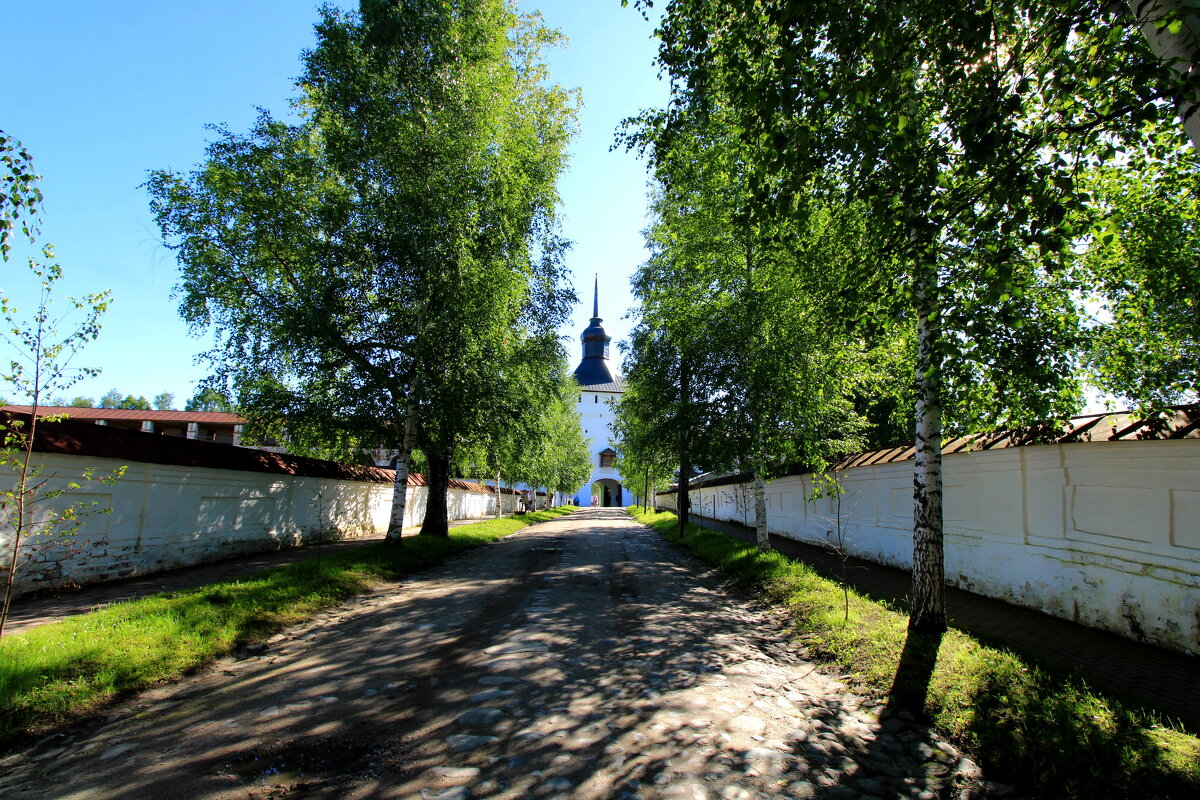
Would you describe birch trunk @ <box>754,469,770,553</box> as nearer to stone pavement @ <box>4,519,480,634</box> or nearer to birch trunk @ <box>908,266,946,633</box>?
birch trunk @ <box>908,266,946,633</box>

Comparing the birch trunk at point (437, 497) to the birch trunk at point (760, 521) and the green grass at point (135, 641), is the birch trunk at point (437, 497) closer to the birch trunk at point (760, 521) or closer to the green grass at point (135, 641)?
the green grass at point (135, 641)

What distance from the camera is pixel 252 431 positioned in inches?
555

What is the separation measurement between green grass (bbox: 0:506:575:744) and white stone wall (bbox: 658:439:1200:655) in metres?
10.4

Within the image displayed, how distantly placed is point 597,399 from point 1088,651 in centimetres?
7637

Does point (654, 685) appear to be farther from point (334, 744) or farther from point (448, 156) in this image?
point (448, 156)

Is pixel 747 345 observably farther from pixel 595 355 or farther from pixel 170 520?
pixel 595 355

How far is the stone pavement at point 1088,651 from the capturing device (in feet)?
15.7

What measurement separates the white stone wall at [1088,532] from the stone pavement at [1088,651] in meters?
0.26

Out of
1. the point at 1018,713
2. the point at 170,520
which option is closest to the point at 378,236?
the point at 170,520

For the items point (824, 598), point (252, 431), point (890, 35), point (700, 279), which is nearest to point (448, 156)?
point (700, 279)

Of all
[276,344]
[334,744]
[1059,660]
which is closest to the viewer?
[334,744]

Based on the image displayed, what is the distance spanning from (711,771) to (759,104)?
4838mm

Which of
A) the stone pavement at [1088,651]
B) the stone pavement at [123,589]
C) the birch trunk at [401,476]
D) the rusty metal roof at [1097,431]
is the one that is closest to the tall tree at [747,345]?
the rusty metal roof at [1097,431]

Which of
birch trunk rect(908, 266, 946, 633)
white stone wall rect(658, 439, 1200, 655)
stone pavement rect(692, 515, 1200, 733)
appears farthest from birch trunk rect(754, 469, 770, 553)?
birch trunk rect(908, 266, 946, 633)
